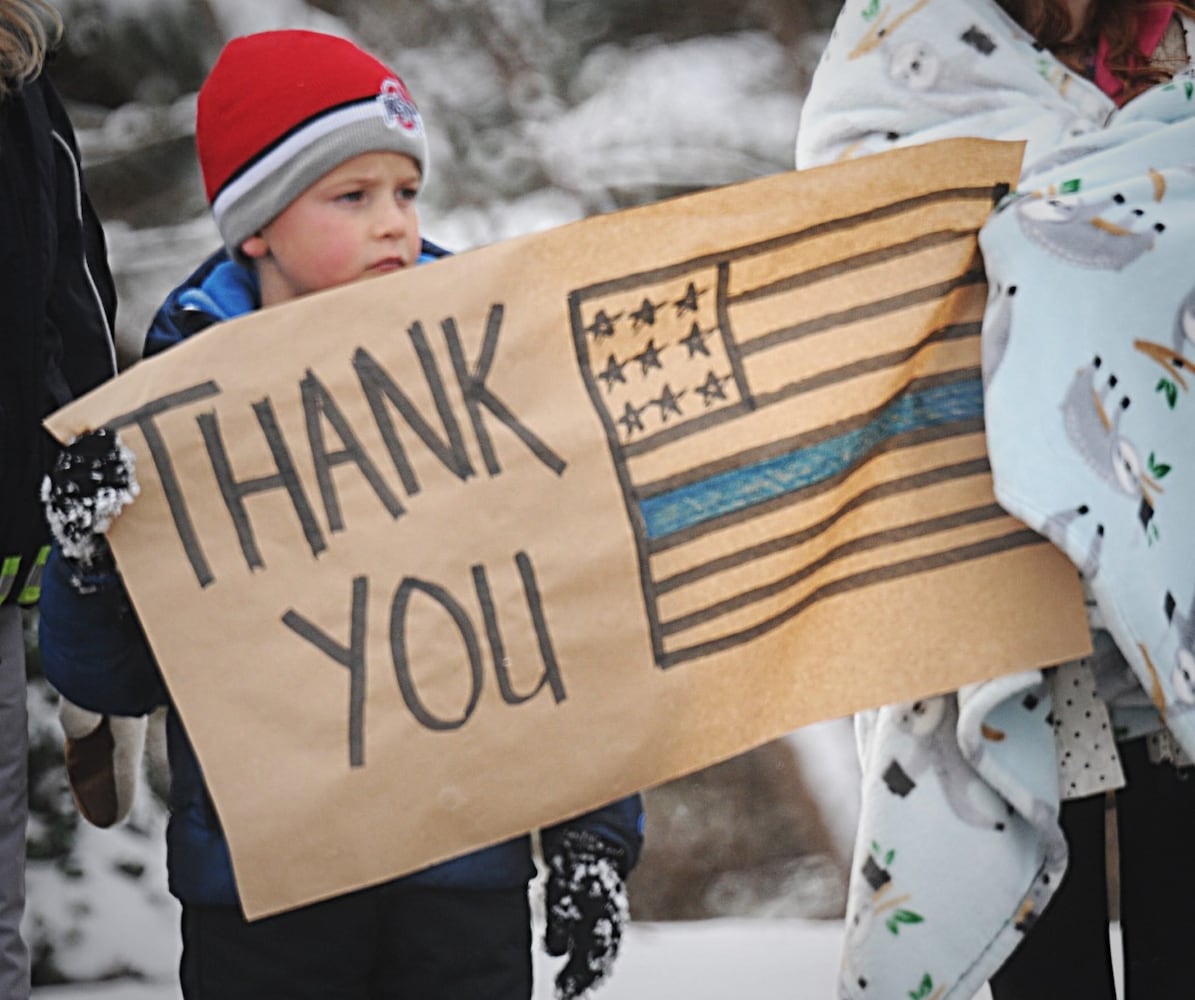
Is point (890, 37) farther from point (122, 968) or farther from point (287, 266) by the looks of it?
point (122, 968)

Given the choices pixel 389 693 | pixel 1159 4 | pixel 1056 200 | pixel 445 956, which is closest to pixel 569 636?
pixel 389 693

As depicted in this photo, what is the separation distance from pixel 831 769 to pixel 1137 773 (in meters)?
1.42

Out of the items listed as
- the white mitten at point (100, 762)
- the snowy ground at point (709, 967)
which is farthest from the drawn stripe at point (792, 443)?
Answer: the snowy ground at point (709, 967)

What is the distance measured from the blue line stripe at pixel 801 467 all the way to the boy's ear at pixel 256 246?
43cm

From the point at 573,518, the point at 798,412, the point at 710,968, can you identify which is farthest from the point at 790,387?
the point at 710,968

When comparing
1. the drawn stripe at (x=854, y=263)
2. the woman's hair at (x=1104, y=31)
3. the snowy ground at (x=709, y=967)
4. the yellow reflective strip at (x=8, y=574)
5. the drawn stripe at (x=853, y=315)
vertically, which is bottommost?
the snowy ground at (x=709, y=967)

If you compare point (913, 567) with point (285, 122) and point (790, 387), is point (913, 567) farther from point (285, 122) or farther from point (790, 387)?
point (285, 122)

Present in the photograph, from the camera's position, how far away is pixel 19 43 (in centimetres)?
180

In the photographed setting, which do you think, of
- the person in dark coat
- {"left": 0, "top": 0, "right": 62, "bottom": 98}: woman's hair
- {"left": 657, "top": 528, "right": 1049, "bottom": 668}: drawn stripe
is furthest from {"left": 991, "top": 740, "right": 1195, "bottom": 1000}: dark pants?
{"left": 0, "top": 0, "right": 62, "bottom": 98}: woman's hair

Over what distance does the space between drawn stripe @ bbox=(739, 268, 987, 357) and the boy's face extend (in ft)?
1.07

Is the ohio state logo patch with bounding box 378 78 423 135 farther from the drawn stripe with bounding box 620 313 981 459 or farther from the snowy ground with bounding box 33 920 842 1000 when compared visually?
the snowy ground with bounding box 33 920 842 1000

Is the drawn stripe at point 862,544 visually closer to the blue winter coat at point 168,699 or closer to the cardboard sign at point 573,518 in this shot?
the cardboard sign at point 573,518

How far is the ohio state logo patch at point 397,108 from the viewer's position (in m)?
1.52

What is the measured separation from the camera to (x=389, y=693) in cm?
136
